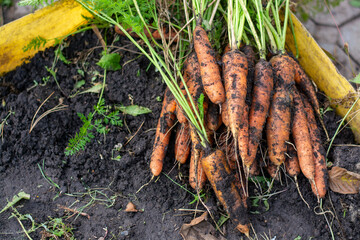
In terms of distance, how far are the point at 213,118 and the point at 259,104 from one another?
0.28 m

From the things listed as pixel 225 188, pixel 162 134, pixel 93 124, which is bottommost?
pixel 225 188

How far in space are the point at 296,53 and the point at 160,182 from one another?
1335mm

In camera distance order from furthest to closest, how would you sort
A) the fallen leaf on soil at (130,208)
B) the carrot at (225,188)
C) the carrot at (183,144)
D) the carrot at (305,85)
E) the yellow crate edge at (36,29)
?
the yellow crate edge at (36,29), the carrot at (305,85), the carrot at (183,144), the fallen leaf on soil at (130,208), the carrot at (225,188)

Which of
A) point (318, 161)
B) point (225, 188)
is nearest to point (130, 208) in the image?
point (225, 188)

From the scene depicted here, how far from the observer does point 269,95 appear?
6.35 ft

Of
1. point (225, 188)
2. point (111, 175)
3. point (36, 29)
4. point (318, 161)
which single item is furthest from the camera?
point (36, 29)

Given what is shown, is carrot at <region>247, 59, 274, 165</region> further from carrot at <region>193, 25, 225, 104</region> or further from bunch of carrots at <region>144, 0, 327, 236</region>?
carrot at <region>193, 25, 225, 104</region>

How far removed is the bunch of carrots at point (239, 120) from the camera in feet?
6.01

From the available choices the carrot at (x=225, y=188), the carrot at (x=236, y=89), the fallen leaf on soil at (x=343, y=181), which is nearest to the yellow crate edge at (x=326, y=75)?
the fallen leaf on soil at (x=343, y=181)

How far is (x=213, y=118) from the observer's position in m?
1.95

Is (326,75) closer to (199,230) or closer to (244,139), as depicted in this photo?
(244,139)

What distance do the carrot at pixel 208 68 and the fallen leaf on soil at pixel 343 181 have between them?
767 millimetres

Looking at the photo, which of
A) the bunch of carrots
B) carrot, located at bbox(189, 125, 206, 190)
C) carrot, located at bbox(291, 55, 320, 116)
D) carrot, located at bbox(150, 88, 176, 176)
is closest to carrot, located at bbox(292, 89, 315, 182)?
the bunch of carrots

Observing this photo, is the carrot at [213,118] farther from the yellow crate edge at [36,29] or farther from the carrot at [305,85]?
the yellow crate edge at [36,29]
